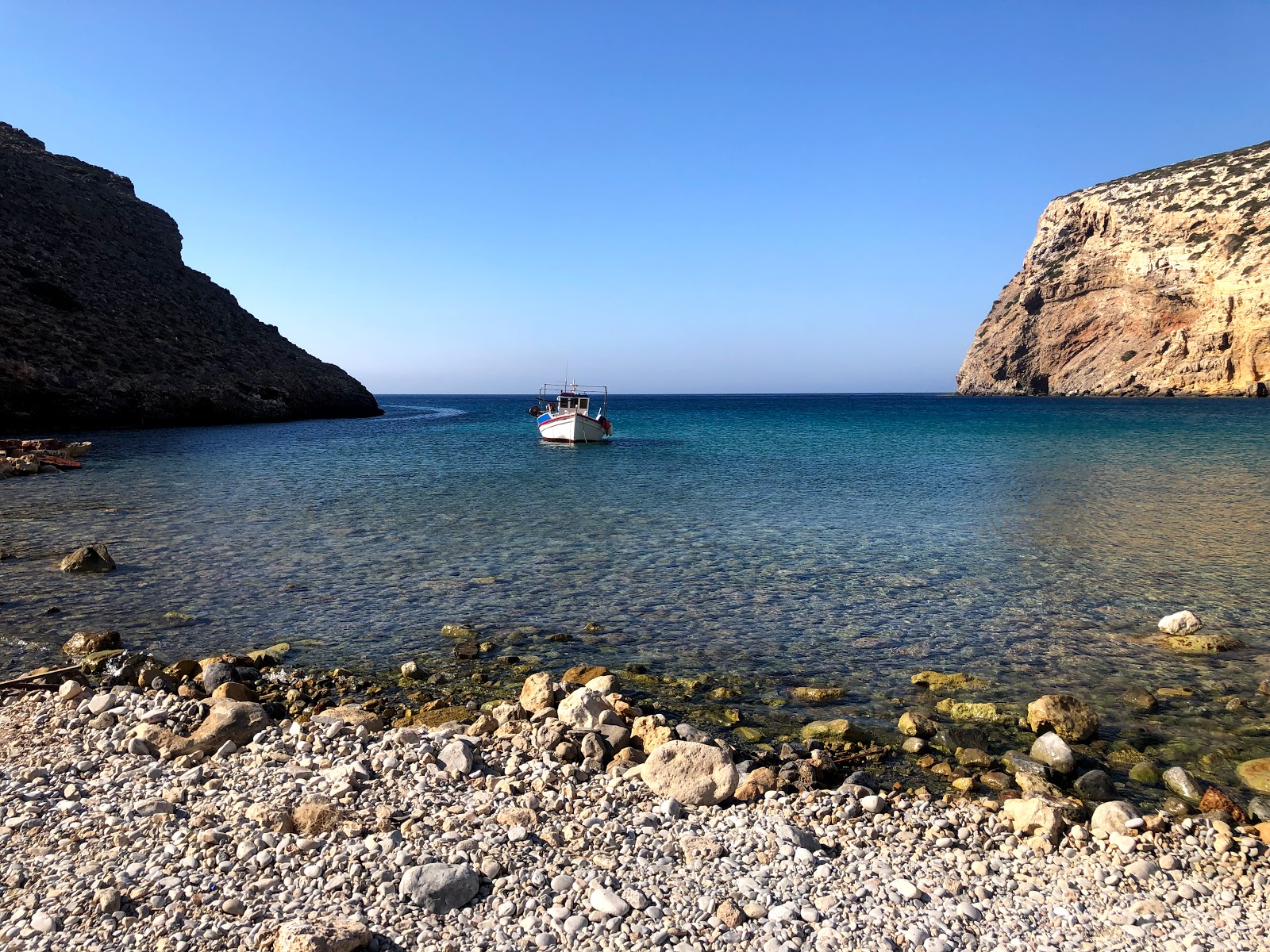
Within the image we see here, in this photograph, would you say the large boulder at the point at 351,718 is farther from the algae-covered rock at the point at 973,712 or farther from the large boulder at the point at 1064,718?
the large boulder at the point at 1064,718

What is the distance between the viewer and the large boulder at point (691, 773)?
527 centimetres

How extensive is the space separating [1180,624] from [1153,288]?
9822cm

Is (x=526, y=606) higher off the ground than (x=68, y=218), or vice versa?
(x=68, y=218)

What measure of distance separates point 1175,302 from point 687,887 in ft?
345

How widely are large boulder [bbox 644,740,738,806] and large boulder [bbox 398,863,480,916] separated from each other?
1596mm

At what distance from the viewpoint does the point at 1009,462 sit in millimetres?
32000

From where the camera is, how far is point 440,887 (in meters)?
4.12

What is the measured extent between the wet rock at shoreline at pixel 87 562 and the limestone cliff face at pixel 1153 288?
304 feet

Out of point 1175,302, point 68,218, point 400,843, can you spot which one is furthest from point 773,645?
point 1175,302

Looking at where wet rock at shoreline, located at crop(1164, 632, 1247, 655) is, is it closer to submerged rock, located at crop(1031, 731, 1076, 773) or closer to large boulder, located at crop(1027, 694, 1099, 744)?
large boulder, located at crop(1027, 694, 1099, 744)

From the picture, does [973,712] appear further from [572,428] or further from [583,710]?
[572,428]

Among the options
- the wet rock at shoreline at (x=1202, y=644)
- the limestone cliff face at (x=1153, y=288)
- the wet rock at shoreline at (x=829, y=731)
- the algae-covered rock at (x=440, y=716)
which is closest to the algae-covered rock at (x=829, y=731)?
the wet rock at shoreline at (x=829, y=731)

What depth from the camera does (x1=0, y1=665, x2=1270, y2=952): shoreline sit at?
393cm

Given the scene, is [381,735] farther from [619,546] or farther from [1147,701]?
[619,546]
